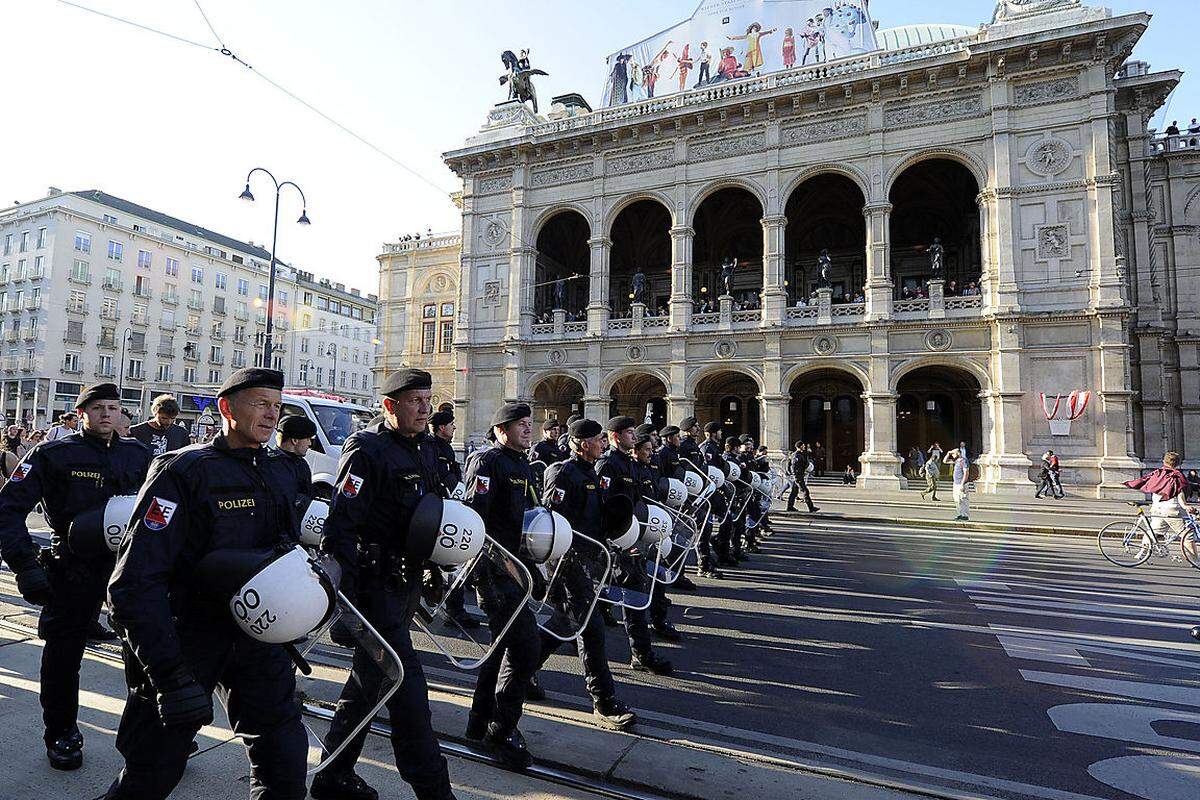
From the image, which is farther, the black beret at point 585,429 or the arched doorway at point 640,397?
the arched doorway at point 640,397

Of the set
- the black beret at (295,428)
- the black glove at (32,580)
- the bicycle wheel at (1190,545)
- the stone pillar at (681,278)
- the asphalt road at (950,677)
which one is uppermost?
the stone pillar at (681,278)

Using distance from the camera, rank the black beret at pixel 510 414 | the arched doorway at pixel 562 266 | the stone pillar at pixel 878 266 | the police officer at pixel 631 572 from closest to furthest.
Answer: the black beret at pixel 510 414, the police officer at pixel 631 572, the stone pillar at pixel 878 266, the arched doorway at pixel 562 266

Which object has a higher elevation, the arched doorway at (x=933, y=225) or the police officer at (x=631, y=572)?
the arched doorway at (x=933, y=225)

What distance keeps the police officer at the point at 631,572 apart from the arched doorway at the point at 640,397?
23.7 meters

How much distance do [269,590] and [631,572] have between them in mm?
3481

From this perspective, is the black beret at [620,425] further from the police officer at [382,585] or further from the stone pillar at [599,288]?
the stone pillar at [599,288]

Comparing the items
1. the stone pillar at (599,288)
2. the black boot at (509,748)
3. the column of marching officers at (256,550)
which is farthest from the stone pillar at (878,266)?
the black boot at (509,748)

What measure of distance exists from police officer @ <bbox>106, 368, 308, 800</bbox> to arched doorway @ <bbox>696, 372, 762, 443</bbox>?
1101 inches

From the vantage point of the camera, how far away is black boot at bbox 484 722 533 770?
3.58 m

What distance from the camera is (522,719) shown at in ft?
14.1

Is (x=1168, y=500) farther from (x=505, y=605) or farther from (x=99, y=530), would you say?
(x=99, y=530)

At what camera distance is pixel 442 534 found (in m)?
3.15

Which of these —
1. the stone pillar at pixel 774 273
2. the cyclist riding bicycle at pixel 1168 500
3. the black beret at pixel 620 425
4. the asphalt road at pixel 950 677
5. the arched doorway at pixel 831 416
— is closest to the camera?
the asphalt road at pixel 950 677

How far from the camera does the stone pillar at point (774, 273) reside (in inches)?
1001
